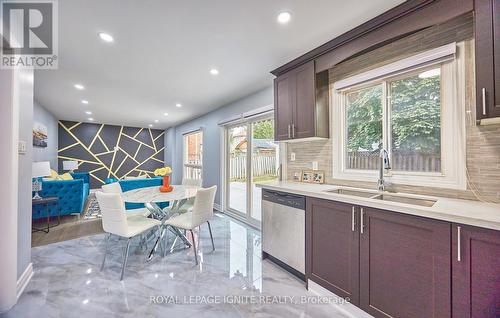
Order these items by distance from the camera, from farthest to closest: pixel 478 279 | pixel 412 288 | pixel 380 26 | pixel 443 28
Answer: pixel 380 26 < pixel 443 28 < pixel 412 288 < pixel 478 279

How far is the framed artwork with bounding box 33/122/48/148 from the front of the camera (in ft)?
14.6

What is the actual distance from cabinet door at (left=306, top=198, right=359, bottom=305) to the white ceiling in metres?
1.63

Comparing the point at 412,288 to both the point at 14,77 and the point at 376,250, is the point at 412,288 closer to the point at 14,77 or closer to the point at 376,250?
the point at 376,250

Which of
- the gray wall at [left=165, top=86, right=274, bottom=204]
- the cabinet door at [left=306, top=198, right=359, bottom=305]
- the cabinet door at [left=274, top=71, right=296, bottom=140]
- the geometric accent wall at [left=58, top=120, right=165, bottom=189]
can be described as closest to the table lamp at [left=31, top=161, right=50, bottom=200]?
the gray wall at [left=165, top=86, right=274, bottom=204]

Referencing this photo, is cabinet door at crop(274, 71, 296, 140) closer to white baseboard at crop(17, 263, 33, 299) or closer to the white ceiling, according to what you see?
the white ceiling

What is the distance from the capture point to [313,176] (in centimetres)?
265

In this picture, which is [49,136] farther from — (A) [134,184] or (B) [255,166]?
(B) [255,166]

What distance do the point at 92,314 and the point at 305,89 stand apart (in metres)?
2.90

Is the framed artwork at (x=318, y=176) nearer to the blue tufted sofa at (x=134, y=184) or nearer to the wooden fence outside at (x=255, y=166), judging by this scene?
the wooden fence outside at (x=255, y=166)

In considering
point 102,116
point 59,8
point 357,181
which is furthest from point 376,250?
point 102,116

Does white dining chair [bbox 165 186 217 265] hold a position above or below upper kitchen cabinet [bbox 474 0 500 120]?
below

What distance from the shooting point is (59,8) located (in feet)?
5.63

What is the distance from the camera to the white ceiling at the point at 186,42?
171 cm

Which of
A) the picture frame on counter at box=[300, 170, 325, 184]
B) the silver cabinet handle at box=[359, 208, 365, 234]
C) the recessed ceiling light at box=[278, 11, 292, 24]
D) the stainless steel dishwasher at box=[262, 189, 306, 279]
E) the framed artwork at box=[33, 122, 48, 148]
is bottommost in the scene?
the stainless steel dishwasher at box=[262, 189, 306, 279]
